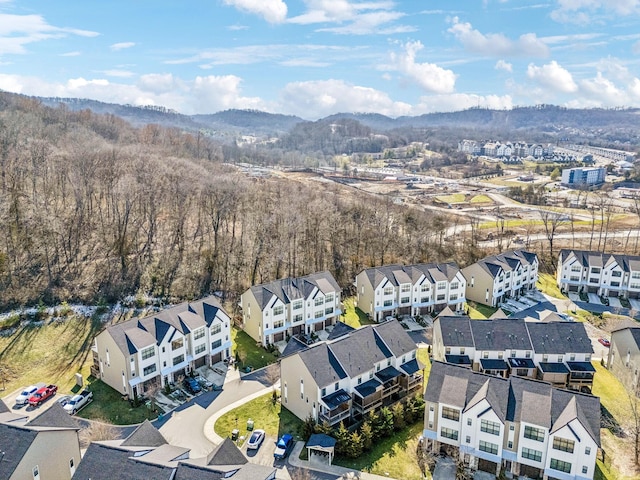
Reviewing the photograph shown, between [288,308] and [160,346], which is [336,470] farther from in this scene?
[288,308]

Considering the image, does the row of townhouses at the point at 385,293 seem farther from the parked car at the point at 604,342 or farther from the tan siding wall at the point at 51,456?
the tan siding wall at the point at 51,456

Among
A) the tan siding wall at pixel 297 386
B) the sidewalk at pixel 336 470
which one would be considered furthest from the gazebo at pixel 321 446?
the tan siding wall at pixel 297 386

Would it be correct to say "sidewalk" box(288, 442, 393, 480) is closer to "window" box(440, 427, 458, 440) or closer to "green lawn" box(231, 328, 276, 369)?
"window" box(440, 427, 458, 440)

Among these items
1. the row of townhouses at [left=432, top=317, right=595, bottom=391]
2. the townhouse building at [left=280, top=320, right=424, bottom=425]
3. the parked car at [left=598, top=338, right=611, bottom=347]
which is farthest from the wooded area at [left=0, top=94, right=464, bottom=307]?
the parked car at [left=598, top=338, right=611, bottom=347]

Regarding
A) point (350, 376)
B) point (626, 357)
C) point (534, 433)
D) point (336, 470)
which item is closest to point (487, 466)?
point (534, 433)

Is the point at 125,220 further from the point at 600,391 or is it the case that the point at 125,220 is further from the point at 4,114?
the point at 600,391

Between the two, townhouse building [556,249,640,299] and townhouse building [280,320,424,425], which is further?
townhouse building [556,249,640,299]

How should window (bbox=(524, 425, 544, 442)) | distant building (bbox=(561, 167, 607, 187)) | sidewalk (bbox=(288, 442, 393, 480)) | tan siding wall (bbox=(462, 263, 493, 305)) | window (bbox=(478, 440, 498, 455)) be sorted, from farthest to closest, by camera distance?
distant building (bbox=(561, 167, 607, 187)) → tan siding wall (bbox=(462, 263, 493, 305)) → window (bbox=(478, 440, 498, 455)) → sidewalk (bbox=(288, 442, 393, 480)) → window (bbox=(524, 425, 544, 442))
